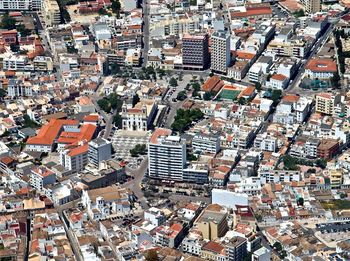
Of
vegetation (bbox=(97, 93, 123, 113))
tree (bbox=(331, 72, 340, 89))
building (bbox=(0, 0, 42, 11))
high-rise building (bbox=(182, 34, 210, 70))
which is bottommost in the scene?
vegetation (bbox=(97, 93, 123, 113))

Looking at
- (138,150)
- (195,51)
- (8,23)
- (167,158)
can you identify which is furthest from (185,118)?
(8,23)

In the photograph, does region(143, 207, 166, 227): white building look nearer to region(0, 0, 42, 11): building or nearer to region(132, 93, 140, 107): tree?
region(132, 93, 140, 107): tree

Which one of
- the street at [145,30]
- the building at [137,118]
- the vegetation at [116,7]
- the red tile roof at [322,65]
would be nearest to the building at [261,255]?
the building at [137,118]

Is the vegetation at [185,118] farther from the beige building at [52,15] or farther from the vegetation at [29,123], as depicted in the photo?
the beige building at [52,15]

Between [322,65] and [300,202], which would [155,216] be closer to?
[300,202]

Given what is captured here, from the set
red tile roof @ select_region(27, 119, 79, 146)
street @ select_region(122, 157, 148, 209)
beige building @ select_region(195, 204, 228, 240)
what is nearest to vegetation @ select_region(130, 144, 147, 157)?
street @ select_region(122, 157, 148, 209)
